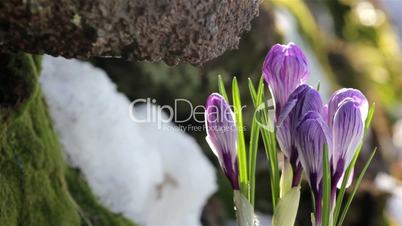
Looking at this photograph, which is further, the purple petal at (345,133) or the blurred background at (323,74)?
the blurred background at (323,74)

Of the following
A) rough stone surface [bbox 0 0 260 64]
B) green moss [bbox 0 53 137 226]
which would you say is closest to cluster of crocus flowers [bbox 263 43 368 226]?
rough stone surface [bbox 0 0 260 64]

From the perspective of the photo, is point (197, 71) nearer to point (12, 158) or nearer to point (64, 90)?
point (64, 90)

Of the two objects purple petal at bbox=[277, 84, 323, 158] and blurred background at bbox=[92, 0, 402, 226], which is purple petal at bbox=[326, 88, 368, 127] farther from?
blurred background at bbox=[92, 0, 402, 226]

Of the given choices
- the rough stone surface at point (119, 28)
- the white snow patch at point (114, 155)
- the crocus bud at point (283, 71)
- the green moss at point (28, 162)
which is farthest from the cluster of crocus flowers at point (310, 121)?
the white snow patch at point (114, 155)

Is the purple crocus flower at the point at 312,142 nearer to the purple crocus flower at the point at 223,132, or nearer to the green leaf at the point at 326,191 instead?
the green leaf at the point at 326,191

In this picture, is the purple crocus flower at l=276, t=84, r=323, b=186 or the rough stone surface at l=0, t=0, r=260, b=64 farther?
the purple crocus flower at l=276, t=84, r=323, b=186
